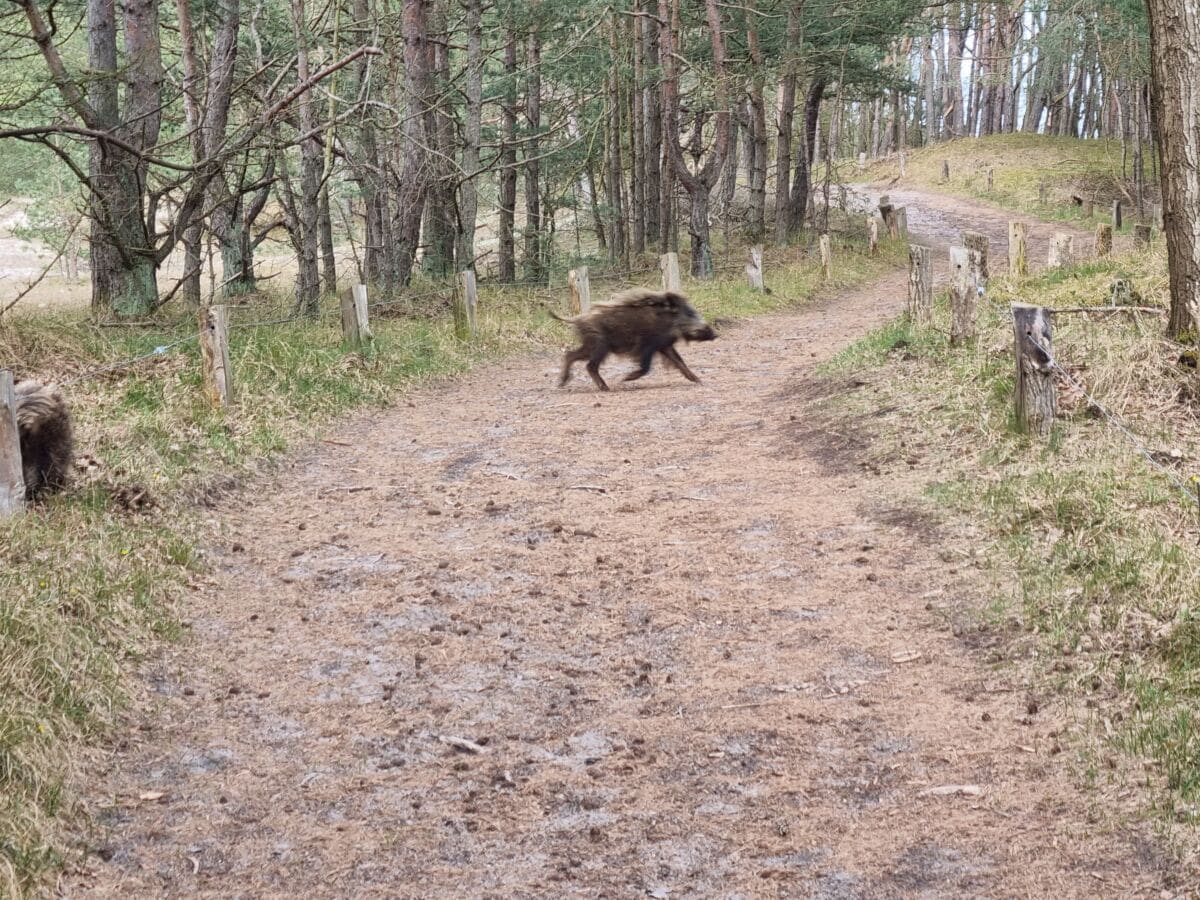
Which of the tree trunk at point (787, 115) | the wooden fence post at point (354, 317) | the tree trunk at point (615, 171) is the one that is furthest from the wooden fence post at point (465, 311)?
the tree trunk at point (787, 115)

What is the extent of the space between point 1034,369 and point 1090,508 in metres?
1.59

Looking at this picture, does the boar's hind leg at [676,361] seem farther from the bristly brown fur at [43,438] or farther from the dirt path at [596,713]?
the bristly brown fur at [43,438]

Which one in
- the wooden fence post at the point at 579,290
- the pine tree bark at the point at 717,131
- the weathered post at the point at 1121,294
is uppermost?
the pine tree bark at the point at 717,131

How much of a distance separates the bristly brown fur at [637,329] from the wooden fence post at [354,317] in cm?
246

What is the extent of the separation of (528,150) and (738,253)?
22.6ft

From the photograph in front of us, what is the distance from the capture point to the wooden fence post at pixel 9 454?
6445mm

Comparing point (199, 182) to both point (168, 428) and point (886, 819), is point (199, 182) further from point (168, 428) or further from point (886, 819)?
point (886, 819)

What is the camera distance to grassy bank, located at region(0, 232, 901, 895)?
4355 millimetres

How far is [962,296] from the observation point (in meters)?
10.7

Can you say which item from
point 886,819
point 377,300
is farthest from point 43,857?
point 377,300

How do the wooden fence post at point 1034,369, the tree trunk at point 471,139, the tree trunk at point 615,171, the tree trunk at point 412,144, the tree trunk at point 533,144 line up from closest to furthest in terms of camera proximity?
the wooden fence post at point 1034,369
the tree trunk at point 412,144
the tree trunk at point 471,139
the tree trunk at point 533,144
the tree trunk at point 615,171

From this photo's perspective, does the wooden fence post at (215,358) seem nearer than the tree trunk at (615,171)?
Yes

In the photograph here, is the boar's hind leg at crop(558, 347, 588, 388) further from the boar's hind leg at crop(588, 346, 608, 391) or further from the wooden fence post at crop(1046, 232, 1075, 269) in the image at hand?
the wooden fence post at crop(1046, 232, 1075, 269)

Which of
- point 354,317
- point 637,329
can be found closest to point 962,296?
point 637,329
